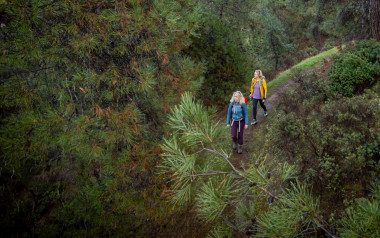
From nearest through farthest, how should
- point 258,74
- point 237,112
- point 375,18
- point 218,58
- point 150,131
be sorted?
point 150,131
point 237,112
point 258,74
point 375,18
point 218,58

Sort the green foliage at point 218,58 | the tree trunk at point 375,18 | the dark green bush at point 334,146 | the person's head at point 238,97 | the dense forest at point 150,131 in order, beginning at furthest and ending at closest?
the green foliage at point 218,58 → the tree trunk at point 375,18 → the person's head at point 238,97 → the dark green bush at point 334,146 → the dense forest at point 150,131

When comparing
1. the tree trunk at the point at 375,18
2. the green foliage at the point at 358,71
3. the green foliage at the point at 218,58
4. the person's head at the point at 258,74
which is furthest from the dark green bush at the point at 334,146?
the tree trunk at the point at 375,18

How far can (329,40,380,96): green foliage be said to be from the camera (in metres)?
6.52

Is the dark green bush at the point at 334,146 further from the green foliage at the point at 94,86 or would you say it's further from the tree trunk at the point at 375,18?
the tree trunk at the point at 375,18

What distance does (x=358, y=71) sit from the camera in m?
6.59

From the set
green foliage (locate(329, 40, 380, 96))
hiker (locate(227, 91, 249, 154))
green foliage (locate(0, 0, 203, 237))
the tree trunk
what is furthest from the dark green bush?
the tree trunk

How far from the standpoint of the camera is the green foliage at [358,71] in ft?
21.4

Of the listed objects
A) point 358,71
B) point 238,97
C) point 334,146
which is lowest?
point 334,146

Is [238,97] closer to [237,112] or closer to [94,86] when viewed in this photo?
[237,112]

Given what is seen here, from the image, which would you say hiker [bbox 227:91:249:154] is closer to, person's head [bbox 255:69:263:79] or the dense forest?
the dense forest

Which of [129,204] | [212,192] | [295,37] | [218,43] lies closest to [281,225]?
[212,192]

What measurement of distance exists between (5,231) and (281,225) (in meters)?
7.98

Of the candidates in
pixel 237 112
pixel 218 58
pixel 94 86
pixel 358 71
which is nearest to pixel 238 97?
pixel 237 112

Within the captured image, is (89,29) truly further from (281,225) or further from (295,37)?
(295,37)
